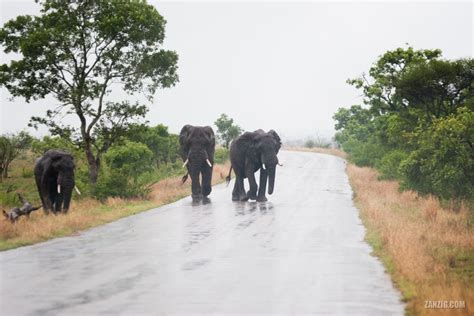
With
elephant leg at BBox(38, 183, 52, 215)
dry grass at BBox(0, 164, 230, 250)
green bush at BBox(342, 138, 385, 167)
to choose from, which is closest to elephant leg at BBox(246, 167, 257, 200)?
dry grass at BBox(0, 164, 230, 250)

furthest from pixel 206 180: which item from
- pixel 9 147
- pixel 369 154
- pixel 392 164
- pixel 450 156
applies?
pixel 369 154

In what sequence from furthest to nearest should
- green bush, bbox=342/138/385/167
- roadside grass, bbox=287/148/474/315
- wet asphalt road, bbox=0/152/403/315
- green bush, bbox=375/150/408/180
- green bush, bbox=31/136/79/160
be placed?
green bush, bbox=342/138/385/167
green bush, bbox=31/136/79/160
green bush, bbox=375/150/408/180
roadside grass, bbox=287/148/474/315
wet asphalt road, bbox=0/152/403/315

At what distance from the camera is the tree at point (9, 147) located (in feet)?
124

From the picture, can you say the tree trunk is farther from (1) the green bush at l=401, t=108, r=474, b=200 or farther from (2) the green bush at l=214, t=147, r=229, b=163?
(2) the green bush at l=214, t=147, r=229, b=163

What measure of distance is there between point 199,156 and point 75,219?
28.6 ft

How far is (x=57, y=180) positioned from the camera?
64.2 feet

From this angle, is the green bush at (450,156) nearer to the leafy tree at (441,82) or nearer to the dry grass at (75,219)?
the leafy tree at (441,82)

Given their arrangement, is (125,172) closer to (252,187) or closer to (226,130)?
(252,187)

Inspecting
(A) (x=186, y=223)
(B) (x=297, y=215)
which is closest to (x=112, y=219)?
(A) (x=186, y=223)

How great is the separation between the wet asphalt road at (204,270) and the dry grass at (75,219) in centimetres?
64

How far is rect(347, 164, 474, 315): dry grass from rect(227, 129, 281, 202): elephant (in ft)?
12.7

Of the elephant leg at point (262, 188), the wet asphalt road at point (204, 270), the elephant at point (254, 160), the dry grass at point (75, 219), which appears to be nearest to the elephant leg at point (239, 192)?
the elephant at point (254, 160)

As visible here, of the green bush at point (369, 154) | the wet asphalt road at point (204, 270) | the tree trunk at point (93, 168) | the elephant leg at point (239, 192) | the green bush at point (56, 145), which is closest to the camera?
the wet asphalt road at point (204, 270)

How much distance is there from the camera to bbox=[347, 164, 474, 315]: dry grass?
8.79m
